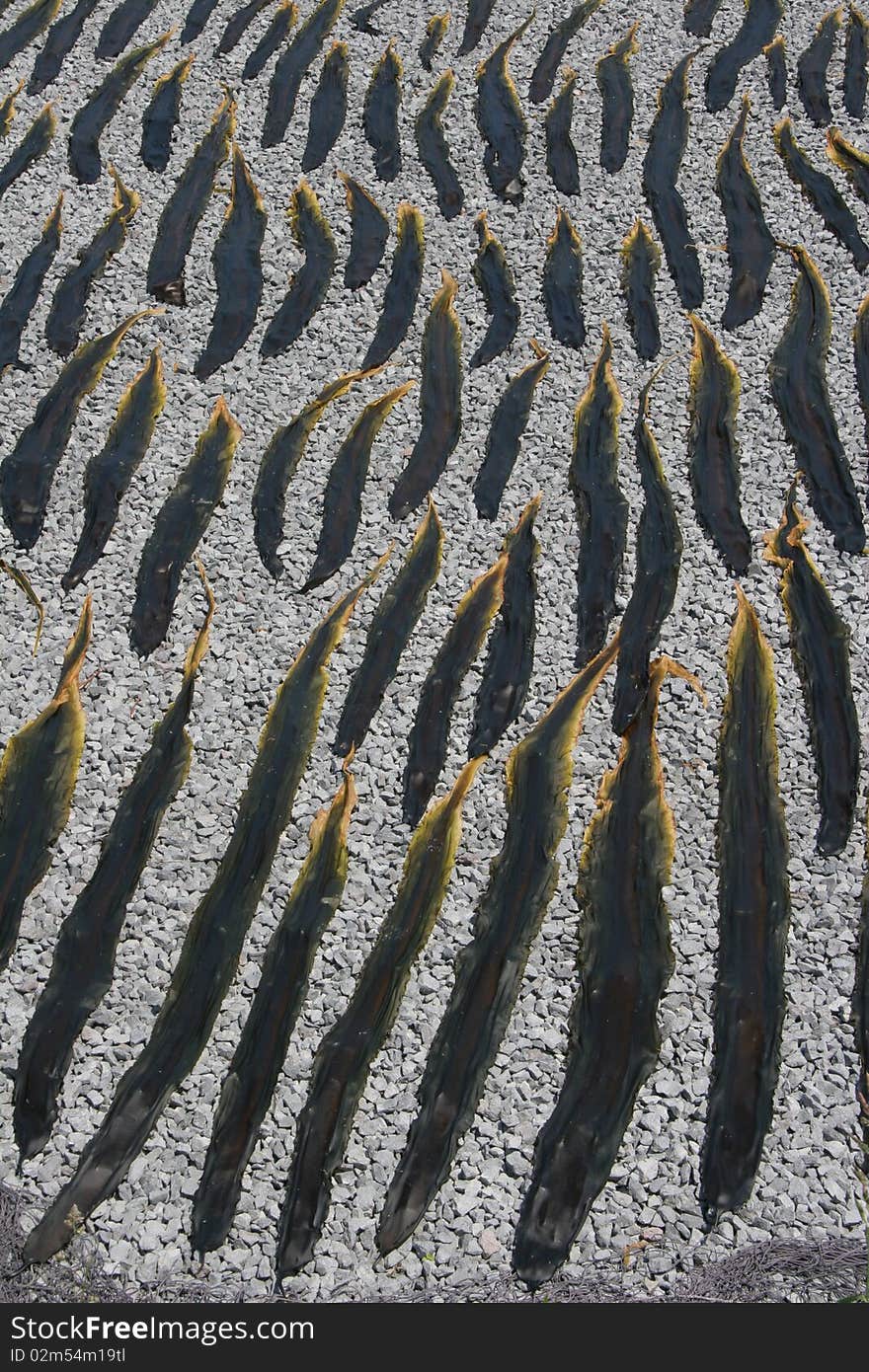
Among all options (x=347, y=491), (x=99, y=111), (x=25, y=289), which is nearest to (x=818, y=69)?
(x=99, y=111)

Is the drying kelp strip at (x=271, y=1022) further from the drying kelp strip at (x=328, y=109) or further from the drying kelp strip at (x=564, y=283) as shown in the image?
the drying kelp strip at (x=328, y=109)

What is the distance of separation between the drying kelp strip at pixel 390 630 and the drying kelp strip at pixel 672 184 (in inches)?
59.6

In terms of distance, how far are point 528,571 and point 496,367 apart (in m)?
0.99

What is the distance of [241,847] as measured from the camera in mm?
2912

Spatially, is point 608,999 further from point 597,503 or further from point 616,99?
point 616,99

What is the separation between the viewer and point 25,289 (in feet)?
14.4

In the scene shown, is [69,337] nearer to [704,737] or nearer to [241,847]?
[241,847]

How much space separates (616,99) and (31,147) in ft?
8.28

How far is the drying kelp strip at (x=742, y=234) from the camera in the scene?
14.1ft

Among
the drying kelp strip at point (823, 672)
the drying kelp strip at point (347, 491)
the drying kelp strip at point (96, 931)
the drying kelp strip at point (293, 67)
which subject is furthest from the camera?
the drying kelp strip at point (293, 67)

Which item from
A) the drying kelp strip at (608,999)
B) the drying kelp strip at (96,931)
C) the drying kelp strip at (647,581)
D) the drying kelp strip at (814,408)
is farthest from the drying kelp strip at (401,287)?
the drying kelp strip at (608,999)

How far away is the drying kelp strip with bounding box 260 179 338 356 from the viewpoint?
4.22 metres

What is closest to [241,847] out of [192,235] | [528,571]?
[528,571]

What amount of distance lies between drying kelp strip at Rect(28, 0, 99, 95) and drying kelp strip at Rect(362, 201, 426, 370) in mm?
1965
